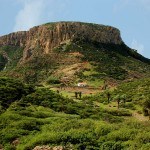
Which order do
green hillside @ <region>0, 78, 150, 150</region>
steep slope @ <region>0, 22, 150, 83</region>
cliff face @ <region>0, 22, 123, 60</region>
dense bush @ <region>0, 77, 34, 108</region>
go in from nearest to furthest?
green hillside @ <region>0, 78, 150, 150</region>
dense bush @ <region>0, 77, 34, 108</region>
steep slope @ <region>0, 22, 150, 83</region>
cliff face @ <region>0, 22, 123, 60</region>

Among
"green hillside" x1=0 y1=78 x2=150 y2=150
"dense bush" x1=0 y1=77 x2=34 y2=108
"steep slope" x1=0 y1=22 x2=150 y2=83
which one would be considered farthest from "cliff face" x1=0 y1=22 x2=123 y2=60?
"green hillside" x1=0 y1=78 x2=150 y2=150

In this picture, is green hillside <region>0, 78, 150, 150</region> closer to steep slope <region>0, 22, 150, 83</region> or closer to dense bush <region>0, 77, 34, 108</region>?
dense bush <region>0, 77, 34, 108</region>

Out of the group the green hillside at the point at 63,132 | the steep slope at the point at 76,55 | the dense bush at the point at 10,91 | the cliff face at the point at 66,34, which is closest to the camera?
the green hillside at the point at 63,132

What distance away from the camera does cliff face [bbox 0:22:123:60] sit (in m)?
149

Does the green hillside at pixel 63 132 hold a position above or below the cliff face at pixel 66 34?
below

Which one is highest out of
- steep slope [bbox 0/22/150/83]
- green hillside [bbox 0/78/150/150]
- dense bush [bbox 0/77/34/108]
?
steep slope [bbox 0/22/150/83]

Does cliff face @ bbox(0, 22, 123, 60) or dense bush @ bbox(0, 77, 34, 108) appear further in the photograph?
cliff face @ bbox(0, 22, 123, 60)

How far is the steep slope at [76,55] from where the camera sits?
408 feet

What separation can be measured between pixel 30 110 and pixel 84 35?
10825 centimetres

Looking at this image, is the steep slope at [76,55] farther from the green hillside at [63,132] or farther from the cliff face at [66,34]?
the green hillside at [63,132]

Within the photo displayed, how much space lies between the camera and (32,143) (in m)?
30.9

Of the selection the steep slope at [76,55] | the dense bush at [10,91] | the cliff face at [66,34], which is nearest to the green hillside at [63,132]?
the dense bush at [10,91]

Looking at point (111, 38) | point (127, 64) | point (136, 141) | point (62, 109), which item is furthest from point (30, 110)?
point (111, 38)

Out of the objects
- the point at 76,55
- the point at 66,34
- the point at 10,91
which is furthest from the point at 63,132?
the point at 66,34
